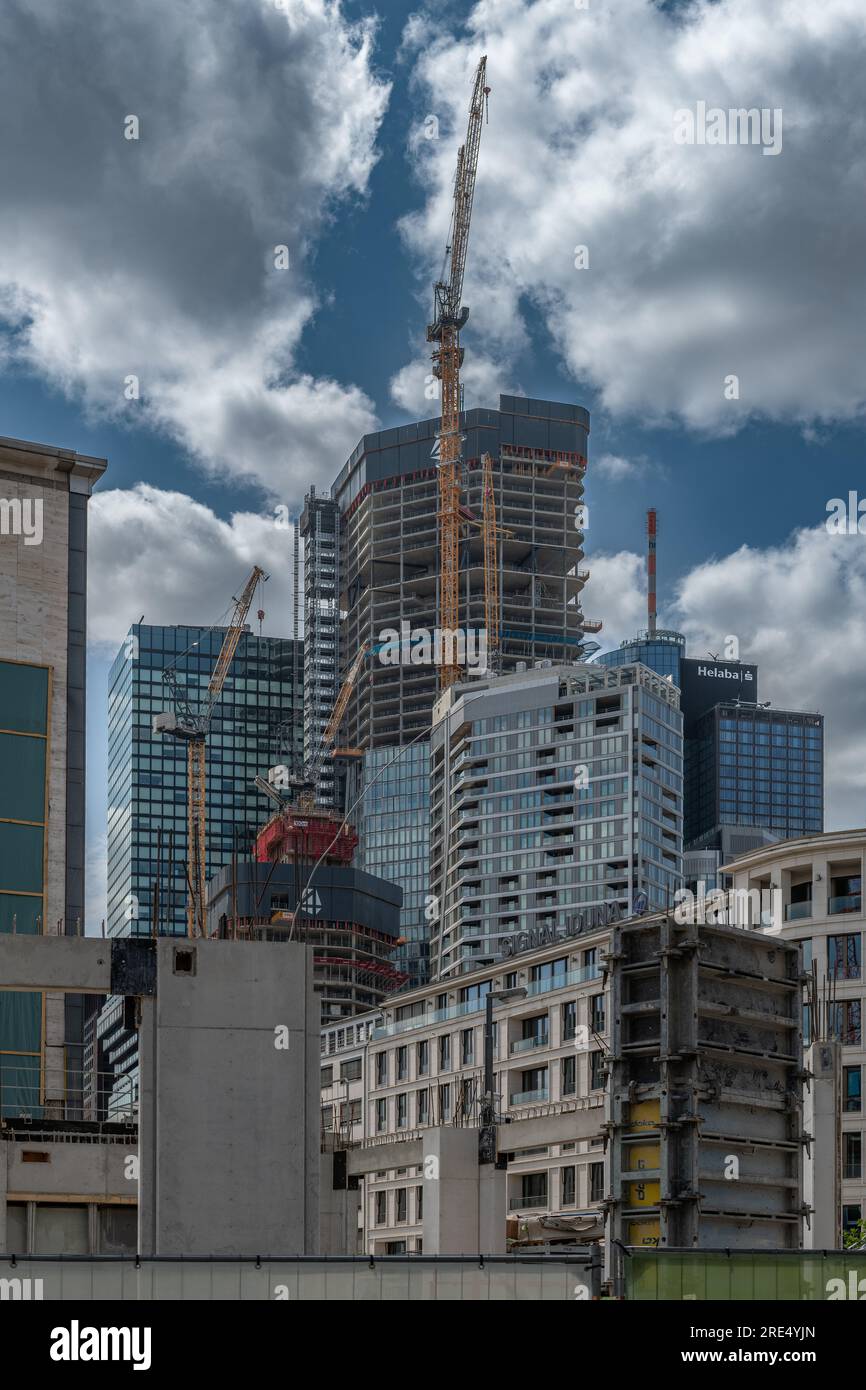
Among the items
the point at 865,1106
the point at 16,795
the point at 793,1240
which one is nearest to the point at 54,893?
the point at 16,795

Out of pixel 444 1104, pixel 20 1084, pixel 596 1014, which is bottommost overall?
pixel 444 1104

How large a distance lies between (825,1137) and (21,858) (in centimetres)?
2569

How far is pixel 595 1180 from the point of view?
298 ft

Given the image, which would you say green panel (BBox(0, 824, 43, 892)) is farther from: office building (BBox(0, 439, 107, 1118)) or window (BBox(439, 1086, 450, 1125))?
window (BBox(439, 1086, 450, 1125))

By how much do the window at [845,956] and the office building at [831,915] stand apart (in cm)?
5

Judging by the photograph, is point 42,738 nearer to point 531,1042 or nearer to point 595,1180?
point 595,1180

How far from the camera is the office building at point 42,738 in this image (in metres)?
52.4

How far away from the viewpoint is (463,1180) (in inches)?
2176

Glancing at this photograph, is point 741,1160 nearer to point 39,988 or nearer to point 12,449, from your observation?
point 39,988

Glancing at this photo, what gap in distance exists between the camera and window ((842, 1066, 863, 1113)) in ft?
296

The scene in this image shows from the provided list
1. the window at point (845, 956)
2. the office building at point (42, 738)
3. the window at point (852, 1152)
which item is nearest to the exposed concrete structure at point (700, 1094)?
the office building at point (42, 738)

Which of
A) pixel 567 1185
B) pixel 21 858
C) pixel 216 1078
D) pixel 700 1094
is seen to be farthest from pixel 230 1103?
pixel 567 1185
